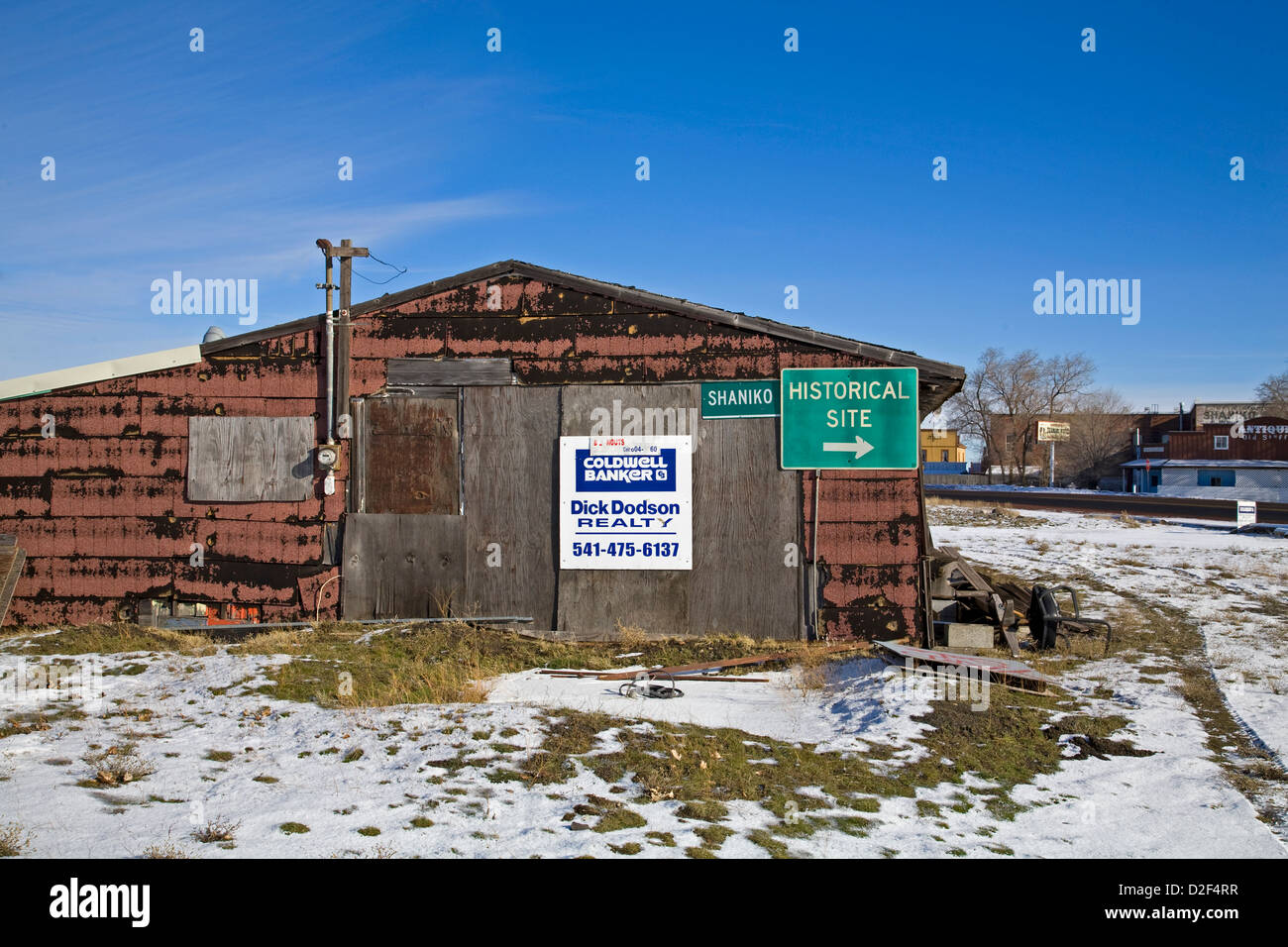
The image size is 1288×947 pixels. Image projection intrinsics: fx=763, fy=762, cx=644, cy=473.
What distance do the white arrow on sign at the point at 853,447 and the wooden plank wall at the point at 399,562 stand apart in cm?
527

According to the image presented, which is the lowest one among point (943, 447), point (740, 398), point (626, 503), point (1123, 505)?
point (1123, 505)

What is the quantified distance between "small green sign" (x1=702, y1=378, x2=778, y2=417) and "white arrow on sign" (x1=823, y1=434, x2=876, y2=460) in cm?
85

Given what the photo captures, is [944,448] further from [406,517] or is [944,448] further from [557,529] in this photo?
[406,517]

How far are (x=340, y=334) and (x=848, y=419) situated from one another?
23.9 feet

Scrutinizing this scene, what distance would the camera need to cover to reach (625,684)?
28.0 ft

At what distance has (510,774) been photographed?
5930mm

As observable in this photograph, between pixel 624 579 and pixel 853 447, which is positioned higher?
pixel 853 447

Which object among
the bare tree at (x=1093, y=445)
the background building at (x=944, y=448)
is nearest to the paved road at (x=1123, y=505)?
the bare tree at (x=1093, y=445)

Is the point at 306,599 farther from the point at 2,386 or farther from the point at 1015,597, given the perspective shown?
the point at 1015,597

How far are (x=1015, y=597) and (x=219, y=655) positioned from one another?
448 inches

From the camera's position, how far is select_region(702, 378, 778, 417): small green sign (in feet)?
34.7

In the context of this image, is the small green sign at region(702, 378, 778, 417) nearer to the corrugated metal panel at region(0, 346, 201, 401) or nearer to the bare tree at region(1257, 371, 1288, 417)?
the corrugated metal panel at region(0, 346, 201, 401)

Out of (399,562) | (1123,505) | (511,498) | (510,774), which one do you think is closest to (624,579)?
(511,498)
